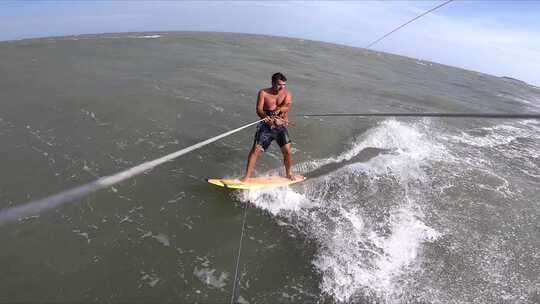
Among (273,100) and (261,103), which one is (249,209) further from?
(273,100)

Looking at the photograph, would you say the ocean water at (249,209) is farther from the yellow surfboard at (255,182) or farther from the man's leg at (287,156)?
the man's leg at (287,156)

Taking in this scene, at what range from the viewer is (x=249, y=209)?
22.7ft

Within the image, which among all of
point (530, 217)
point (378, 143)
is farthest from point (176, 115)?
point (530, 217)

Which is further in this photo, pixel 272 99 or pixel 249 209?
pixel 272 99

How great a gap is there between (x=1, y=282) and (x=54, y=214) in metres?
1.69

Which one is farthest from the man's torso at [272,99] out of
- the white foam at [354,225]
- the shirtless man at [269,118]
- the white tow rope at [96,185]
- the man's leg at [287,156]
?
the white tow rope at [96,185]

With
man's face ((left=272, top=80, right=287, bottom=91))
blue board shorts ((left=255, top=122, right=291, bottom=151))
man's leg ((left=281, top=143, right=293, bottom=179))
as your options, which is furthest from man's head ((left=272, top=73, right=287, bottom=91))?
man's leg ((left=281, top=143, right=293, bottom=179))

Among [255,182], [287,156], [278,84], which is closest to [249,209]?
[255,182]

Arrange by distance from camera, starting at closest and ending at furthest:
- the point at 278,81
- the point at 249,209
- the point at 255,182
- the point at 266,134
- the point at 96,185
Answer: the point at 96,185, the point at 278,81, the point at 249,209, the point at 266,134, the point at 255,182

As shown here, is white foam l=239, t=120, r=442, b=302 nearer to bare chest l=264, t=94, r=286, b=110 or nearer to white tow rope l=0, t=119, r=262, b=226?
bare chest l=264, t=94, r=286, b=110

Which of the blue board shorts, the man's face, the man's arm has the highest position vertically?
the man's face

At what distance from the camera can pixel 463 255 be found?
254 inches

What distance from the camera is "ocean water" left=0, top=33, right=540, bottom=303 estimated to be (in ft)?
17.0

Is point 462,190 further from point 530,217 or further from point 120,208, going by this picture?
point 120,208
